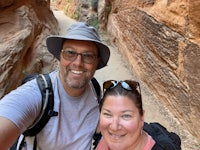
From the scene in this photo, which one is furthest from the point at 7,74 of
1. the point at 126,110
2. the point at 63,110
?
the point at 126,110

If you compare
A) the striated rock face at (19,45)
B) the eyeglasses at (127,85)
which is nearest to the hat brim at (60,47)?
the eyeglasses at (127,85)

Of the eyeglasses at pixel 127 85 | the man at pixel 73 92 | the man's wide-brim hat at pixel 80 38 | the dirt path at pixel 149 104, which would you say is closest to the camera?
the eyeglasses at pixel 127 85

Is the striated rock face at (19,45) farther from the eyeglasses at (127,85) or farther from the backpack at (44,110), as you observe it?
the eyeglasses at (127,85)

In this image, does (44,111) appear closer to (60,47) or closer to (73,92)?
(73,92)

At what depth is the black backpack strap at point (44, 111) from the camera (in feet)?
6.81

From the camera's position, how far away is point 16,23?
6.34m

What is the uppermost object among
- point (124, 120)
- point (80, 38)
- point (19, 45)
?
point (80, 38)

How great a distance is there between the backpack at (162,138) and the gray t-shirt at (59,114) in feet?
1.47

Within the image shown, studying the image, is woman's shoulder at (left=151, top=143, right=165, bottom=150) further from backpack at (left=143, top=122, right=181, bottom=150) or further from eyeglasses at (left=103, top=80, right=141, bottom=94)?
eyeglasses at (left=103, top=80, right=141, bottom=94)

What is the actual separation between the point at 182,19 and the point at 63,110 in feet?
11.6

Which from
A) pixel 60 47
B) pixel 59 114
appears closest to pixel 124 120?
pixel 59 114

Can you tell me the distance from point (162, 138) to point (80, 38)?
86 cm

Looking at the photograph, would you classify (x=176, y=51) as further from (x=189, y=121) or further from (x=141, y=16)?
(x=141, y=16)

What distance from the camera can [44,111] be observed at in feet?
6.82
